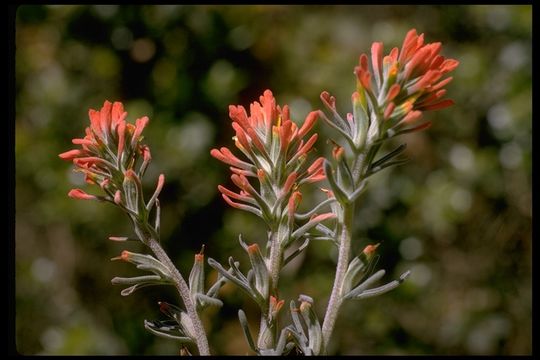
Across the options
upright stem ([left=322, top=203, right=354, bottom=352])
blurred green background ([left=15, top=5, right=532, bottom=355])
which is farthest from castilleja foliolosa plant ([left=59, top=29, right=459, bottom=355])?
blurred green background ([left=15, top=5, right=532, bottom=355])

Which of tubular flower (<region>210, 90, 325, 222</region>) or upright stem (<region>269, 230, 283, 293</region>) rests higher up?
tubular flower (<region>210, 90, 325, 222</region>)

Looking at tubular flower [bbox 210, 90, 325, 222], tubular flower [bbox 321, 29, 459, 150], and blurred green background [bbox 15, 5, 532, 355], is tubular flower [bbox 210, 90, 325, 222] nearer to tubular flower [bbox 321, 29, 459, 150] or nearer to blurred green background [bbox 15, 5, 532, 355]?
tubular flower [bbox 321, 29, 459, 150]

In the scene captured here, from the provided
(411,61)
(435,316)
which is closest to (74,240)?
(435,316)

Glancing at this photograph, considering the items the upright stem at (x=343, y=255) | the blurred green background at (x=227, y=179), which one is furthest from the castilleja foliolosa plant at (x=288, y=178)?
the blurred green background at (x=227, y=179)

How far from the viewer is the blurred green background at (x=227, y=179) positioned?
6.46 ft

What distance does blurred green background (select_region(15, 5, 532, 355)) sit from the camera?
1970 millimetres

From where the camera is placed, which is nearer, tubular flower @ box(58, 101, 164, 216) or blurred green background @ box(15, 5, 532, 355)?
tubular flower @ box(58, 101, 164, 216)

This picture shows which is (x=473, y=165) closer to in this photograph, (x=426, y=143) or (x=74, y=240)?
(x=426, y=143)

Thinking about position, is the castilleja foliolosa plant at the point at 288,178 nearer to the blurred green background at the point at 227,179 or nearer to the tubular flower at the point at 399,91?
the tubular flower at the point at 399,91

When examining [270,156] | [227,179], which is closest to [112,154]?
[270,156]

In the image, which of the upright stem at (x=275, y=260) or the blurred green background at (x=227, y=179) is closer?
the upright stem at (x=275, y=260)

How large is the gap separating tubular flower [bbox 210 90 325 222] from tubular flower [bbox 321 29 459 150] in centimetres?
5

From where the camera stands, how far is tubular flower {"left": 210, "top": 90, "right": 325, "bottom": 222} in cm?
66

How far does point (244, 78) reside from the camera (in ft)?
6.89
